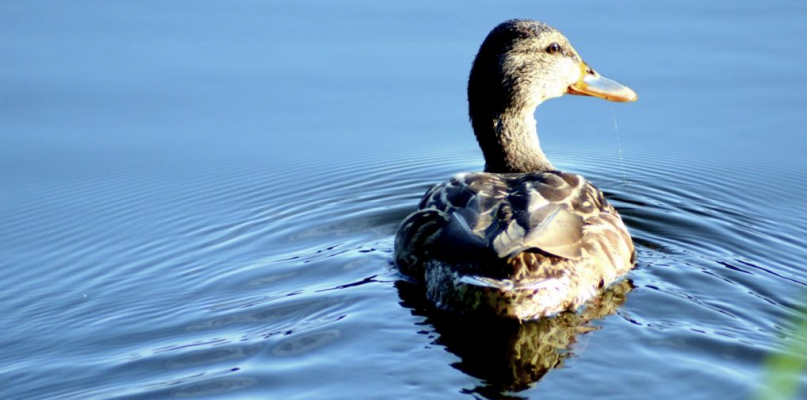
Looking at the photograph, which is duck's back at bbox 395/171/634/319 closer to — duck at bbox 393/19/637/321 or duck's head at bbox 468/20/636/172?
duck at bbox 393/19/637/321

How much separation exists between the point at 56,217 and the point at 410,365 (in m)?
4.38

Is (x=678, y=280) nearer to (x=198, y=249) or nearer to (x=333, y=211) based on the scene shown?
(x=333, y=211)

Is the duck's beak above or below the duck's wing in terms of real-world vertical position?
above

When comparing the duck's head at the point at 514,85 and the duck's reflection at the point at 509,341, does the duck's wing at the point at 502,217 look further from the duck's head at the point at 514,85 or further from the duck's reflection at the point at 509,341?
the duck's head at the point at 514,85

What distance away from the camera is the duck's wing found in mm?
5691

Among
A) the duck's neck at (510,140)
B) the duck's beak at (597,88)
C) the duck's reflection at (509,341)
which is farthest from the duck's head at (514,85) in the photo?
the duck's reflection at (509,341)

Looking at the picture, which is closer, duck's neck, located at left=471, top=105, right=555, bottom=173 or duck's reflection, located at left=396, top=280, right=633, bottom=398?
duck's reflection, located at left=396, top=280, right=633, bottom=398

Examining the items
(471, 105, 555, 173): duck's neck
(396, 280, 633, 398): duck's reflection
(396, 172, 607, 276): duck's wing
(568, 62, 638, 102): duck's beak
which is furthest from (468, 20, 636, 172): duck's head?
(396, 280, 633, 398): duck's reflection

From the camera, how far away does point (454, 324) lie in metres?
5.88

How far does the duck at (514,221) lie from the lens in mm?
5695

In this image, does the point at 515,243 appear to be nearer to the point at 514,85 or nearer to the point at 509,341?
the point at 509,341

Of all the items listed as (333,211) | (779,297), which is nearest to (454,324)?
(779,297)

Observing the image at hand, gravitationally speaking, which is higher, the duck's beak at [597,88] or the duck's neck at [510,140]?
the duck's beak at [597,88]

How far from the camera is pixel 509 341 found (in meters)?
5.62
